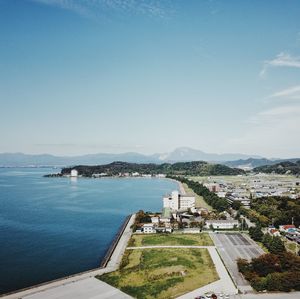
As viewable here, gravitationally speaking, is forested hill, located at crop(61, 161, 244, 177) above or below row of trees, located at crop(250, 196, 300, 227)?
above

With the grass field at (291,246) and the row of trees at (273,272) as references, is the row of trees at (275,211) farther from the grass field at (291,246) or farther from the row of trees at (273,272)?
the row of trees at (273,272)

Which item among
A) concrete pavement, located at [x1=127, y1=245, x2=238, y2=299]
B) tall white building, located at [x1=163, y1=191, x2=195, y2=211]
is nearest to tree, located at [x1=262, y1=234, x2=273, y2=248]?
concrete pavement, located at [x1=127, y1=245, x2=238, y2=299]

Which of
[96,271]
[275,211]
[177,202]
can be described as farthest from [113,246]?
[177,202]

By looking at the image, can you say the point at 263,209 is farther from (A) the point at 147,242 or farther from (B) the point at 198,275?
(B) the point at 198,275

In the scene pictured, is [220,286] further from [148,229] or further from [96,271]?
[148,229]

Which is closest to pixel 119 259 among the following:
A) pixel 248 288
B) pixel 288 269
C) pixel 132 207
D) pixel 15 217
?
pixel 248 288

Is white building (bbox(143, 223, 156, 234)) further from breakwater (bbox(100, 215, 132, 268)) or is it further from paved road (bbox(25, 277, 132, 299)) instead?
paved road (bbox(25, 277, 132, 299))
